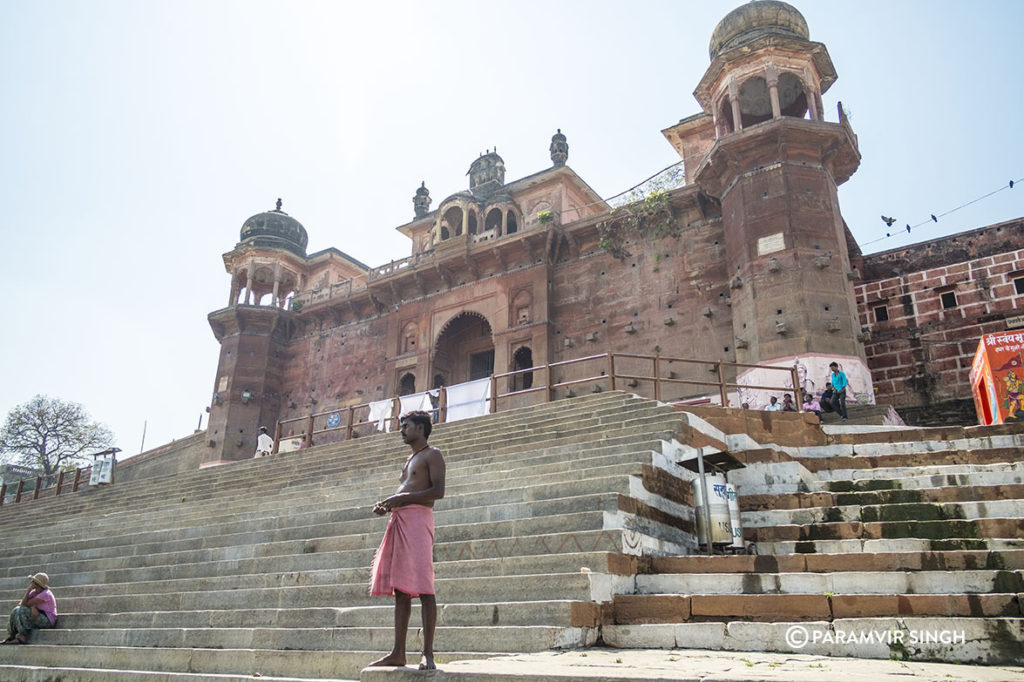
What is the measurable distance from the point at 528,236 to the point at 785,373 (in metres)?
8.05

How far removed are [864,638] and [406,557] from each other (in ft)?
9.16

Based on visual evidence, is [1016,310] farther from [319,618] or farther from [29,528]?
[29,528]

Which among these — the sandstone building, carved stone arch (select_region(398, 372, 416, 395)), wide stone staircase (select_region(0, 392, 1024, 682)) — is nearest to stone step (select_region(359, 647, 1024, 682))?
wide stone staircase (select_region(0, 392, 1024, 682))

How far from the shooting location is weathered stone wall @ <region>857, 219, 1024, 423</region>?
15156 mm

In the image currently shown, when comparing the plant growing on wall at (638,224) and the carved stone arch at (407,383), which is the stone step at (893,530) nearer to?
the plant growing on wall at (638,224)

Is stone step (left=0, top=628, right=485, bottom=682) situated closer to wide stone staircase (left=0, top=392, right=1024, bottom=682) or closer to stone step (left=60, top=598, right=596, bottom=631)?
wide stone staircase (left=0, top=392, right=1024, bottom=682)

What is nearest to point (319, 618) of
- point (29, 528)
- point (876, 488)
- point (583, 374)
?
point (876, 488)

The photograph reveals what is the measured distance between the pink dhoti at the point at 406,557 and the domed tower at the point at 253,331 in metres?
19.8

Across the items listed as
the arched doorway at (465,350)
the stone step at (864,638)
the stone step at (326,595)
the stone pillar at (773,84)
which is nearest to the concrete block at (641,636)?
the stone step at (864,638)

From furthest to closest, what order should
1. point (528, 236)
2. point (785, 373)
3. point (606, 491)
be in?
point (528, 236) < point (785, 373) < point (606, 491)

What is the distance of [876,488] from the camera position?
7.97m

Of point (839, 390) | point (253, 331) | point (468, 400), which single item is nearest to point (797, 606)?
point (839, 390)

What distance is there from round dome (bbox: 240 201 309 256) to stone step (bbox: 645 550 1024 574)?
22234 millimetres

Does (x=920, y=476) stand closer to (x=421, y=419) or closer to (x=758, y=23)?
(x=421, y=419)
